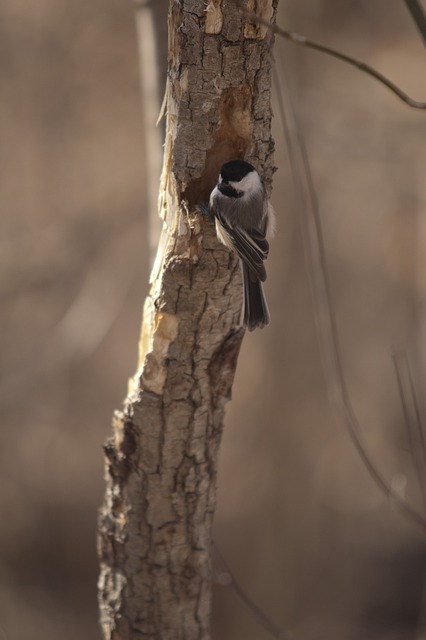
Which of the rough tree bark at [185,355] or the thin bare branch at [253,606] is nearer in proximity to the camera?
the rough tree bark at [185,355]

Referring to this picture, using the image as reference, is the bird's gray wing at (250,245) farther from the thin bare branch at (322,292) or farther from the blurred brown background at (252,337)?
the blurred brown background at (252,337)

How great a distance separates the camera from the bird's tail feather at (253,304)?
5.70ft

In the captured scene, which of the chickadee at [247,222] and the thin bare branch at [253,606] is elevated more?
the chickadee at [247,222]

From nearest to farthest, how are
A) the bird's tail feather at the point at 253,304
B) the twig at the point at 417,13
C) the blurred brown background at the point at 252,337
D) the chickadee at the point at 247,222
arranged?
the twig at the point at 417,13 → the chickadee at the point at 247,222 → the bird's tail feather at the point at 253,304 → the blurred brown background at the point at 252,337

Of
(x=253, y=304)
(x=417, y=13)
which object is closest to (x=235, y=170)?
(x=253, y=304)

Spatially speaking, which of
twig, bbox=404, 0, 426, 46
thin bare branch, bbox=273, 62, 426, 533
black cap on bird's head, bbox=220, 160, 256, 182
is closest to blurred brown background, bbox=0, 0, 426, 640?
thin bare branch, bbox=273, 62, 426, 533

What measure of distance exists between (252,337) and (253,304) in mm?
2352

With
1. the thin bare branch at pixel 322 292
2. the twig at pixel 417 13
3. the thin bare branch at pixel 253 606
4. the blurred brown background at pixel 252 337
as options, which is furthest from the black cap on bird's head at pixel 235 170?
the blurred brown background at pixel 252 337

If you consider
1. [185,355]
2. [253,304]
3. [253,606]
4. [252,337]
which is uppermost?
[252,337]

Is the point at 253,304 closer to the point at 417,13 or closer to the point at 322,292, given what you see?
the point at 322,292

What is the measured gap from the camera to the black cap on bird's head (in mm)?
1491

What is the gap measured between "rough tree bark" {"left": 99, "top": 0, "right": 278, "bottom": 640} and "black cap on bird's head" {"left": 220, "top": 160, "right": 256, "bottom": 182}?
28 millimetres

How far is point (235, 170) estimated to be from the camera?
1.52 metres

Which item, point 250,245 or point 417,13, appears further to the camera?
point 250,245
